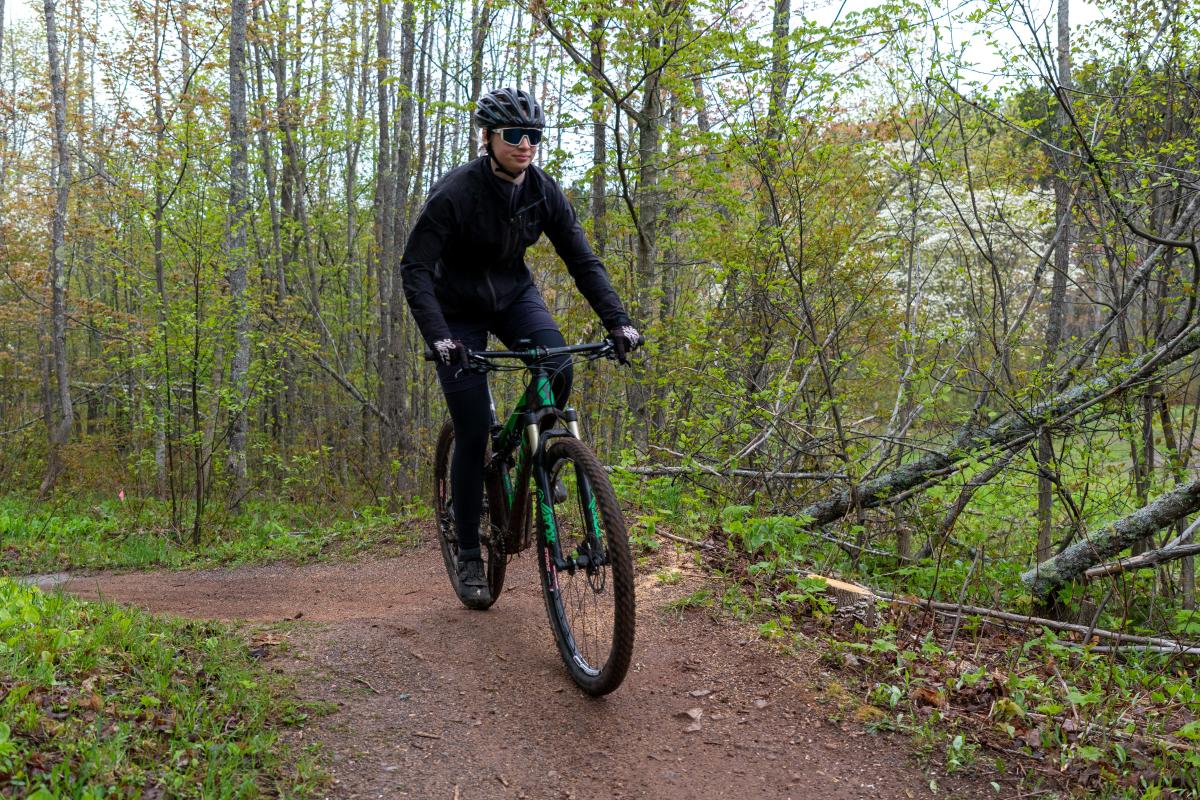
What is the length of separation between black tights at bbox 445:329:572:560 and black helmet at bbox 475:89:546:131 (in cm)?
94

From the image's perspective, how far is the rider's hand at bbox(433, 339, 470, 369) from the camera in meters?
3.61

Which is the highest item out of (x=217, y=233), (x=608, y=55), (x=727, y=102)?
(x=608, y=55)

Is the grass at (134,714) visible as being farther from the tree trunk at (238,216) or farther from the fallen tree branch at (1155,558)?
the tree trunk at (238,216)

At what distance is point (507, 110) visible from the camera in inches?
147

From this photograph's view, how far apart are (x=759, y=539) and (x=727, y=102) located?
14.5 ft

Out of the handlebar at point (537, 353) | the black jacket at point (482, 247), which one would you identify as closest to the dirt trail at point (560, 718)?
the handlebar at point (537, 353)

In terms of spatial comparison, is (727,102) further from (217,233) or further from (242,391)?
(242,391)

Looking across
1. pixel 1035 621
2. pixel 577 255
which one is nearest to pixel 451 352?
pixel 577 255

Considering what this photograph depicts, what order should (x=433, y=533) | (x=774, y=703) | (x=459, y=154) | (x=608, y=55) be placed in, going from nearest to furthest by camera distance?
(x=774, y=703) < (x=433, y=533) < (x=608, y=55) < (x=459, y=154)

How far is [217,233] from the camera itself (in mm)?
9461

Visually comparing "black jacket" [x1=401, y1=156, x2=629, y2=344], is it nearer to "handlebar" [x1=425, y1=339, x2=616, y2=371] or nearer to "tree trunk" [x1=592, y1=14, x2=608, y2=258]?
"handlebar" [x1=425, y1=339, x2=616, y2=371]

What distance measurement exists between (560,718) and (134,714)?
5.06ft

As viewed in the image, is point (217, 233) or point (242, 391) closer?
point (217, 233)

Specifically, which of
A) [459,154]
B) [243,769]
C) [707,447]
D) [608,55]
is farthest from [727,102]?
[459,154]
